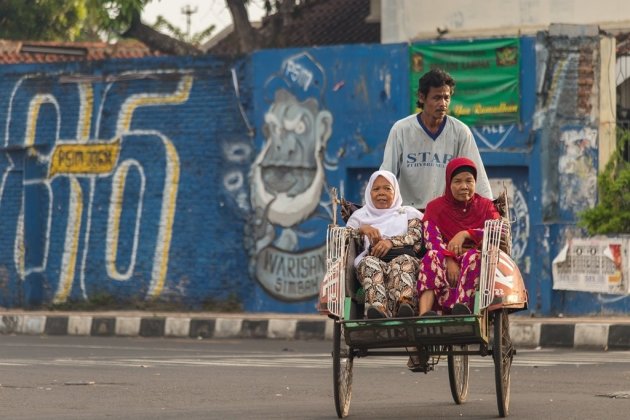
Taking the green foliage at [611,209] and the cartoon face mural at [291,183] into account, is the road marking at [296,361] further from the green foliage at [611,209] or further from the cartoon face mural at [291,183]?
the cartoon face mural at [291,183]

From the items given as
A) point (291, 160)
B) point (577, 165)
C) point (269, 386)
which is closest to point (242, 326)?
point (291, 160)

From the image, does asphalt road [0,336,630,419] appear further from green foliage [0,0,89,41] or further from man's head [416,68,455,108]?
green foliage [0,0,89,41]

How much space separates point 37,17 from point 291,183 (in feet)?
55.8

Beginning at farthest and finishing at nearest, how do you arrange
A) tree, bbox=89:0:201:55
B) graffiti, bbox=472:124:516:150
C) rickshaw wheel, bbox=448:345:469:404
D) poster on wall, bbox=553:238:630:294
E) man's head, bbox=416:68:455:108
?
tree, bbox=89:0:201:55
graffiti, bbox=472:124:516:150
poster on wall, bbox=553:238:630:294
rickshaw wheel, bbox=448:345:469:404
man's head, bbox=416:68:455:108

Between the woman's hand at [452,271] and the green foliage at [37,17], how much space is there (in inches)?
1081

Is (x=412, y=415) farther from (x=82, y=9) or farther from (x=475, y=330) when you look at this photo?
(x=82, y=9)

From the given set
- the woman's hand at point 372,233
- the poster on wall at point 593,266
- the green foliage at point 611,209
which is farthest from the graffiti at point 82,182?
the woman's hand at point 372,233

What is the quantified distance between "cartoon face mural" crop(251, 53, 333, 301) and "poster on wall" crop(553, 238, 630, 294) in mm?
3264

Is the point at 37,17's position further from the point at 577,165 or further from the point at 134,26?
the point at 577,165

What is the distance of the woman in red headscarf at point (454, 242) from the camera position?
31.6 ft

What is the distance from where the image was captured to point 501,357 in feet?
31.3

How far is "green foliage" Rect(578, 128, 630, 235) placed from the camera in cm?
1922

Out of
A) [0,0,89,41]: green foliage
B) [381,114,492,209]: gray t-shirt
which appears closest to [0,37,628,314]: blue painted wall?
[381,114,492,209]: gray t-shirt

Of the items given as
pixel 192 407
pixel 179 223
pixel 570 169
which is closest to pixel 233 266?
pixel 179 223
